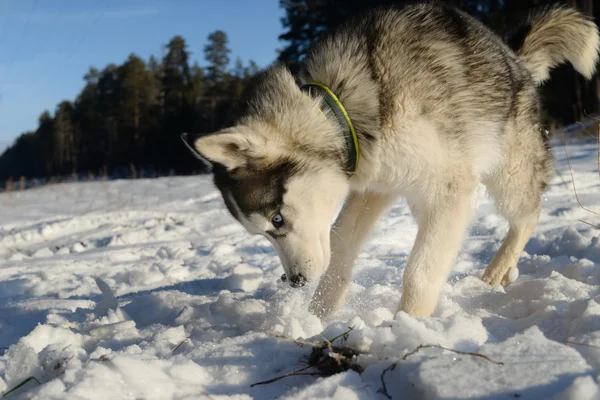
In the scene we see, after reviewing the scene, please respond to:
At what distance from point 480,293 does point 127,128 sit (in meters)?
45.8

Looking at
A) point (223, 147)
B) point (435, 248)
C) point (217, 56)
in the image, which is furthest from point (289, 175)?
point (217, 56)

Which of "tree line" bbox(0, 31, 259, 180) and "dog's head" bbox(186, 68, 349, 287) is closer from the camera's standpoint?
"dog's head" bbox(186, 68, 349, 287)

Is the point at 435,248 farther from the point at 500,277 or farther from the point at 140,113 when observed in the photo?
the point at 140,113

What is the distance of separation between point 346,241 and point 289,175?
0.83 m

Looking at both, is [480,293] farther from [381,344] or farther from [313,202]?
[381,344]

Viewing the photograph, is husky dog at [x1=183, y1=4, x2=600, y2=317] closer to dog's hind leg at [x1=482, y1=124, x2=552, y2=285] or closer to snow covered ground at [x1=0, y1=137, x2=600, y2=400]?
snow covered ground at [x1=0, y1=137, x2=600, y2=400]

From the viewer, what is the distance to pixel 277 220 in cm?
263

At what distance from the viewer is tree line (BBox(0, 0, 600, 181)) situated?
25625 mm

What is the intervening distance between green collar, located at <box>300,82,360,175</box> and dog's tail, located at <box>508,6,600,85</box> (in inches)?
70.2

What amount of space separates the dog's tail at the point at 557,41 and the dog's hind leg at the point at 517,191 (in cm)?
63

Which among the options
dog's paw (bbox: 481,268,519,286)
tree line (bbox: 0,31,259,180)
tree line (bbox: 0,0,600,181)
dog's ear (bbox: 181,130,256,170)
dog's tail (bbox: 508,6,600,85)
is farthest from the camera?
tree line (bbox: 0,31,259,180)

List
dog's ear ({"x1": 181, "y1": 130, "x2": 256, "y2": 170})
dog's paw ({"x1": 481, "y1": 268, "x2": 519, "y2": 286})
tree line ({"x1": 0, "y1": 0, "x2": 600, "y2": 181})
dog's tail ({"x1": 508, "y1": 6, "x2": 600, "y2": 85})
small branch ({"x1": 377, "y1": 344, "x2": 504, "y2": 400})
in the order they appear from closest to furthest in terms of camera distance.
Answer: small branch ({"x1": 377, "y1": 344, "x2": 504, "y2": 400}) < dog's ear ({"x1": 181, "y1": 130, "x2": 256, "y2": 170}) < dog's paw ({"x1": 481, "y1": 268, "x2": 519, "y2": 286}) < dog's tail ({"x1": 508, "y1": 6, "x2": 600, "y2": 85}) < tree line ({"x1": 0, "y1": 0, "x2": 600, "y2": 181})

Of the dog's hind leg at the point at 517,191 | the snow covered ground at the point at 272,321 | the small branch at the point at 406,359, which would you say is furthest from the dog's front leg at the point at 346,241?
the small branch at the point at 406,359

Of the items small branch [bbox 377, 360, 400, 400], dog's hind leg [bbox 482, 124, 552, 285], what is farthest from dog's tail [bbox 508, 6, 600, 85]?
small branch [bbox 377, 360, 400, 400]
